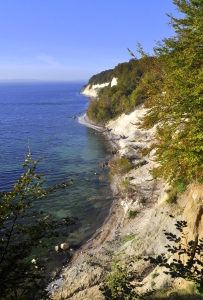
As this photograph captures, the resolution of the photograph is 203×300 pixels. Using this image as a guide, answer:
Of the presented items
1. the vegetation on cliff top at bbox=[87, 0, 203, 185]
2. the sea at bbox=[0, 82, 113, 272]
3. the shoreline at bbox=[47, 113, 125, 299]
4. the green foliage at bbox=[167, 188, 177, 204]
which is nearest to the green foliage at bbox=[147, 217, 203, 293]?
the sea at bbox=[0, 82, 113, 272]

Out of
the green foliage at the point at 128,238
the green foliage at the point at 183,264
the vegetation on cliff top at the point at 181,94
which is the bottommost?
the green foliage at the point at 128,238

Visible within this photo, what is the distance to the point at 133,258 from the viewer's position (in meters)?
18.0

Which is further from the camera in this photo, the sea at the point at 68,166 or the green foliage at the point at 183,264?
the sea at the point at 68,166

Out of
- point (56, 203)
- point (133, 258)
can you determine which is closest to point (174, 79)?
point (133, 258)

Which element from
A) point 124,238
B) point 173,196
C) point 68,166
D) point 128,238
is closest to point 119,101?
point 68,166

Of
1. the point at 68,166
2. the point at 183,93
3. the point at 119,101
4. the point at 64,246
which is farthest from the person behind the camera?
the point at 119,101

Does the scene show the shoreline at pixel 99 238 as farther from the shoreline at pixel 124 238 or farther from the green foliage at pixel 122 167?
the green foliage at pixel 122 167

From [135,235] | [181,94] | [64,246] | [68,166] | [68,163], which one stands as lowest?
[64,246]

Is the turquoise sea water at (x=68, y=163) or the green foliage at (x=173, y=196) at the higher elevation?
the green foliage at (x=173, y=196)

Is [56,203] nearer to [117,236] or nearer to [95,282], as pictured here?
Result: [117,236]

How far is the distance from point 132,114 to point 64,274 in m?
47.7

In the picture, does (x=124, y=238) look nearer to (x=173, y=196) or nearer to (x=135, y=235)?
(x=135, y=235)

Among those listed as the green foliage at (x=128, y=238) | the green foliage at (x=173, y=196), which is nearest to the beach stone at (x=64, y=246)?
the green foliage at (x=128, y=238)

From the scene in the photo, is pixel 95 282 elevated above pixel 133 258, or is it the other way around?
pixel 133 258
